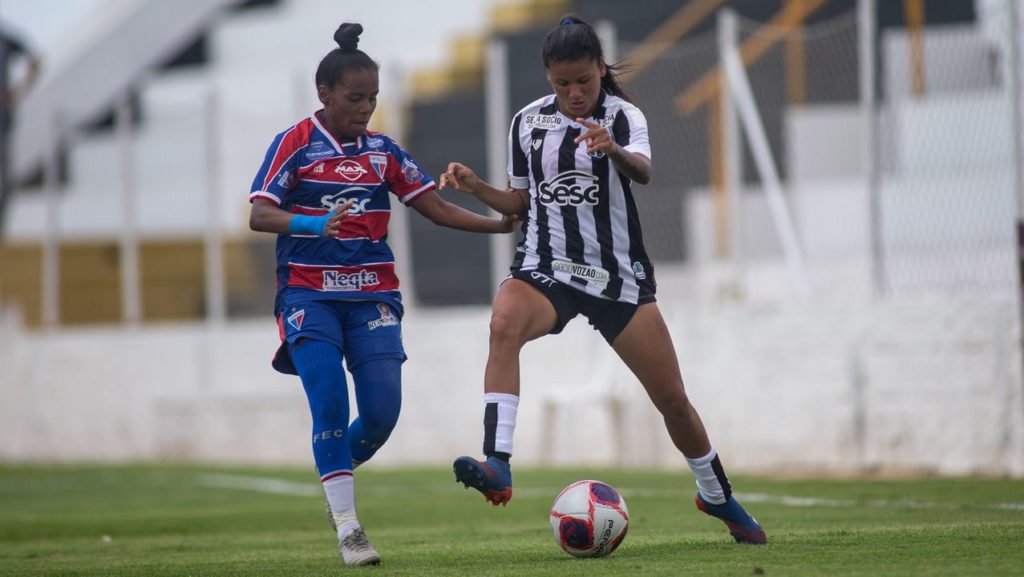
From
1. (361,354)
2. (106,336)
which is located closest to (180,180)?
(106,336)

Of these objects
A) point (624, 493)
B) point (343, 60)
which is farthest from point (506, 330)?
point (624, 493)

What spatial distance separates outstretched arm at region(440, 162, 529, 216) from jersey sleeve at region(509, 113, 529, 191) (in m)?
0.04

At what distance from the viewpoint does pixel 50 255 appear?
63.5 ft

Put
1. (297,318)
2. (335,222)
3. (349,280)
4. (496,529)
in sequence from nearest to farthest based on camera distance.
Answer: (335,222)
(297,318)
(349,280)
(496,529)

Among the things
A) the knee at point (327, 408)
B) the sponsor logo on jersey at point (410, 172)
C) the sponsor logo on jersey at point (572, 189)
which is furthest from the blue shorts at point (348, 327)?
the sponsor logo on jersey at point (572, 189)

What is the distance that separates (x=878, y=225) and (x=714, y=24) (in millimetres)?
6359

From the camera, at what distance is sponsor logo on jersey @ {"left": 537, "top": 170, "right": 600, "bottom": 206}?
20.3ft

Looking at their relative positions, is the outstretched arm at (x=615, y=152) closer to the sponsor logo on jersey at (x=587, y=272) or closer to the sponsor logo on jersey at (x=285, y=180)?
the sponsor logo on jersey at (x=587, y=272)

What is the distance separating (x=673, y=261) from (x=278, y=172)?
875 centimetres

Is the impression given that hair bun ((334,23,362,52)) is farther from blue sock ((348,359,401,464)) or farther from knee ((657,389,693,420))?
knee ((657,389,693,420))

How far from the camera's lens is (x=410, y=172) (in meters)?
6.76

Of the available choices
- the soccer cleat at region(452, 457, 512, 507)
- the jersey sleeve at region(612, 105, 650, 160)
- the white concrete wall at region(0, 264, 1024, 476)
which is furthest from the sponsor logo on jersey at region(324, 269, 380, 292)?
the white concrete wall at region(0, 264, 1024, 476)

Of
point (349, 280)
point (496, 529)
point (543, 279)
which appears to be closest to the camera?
point (543, 279)

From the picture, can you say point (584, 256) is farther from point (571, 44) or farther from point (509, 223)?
point (571, 44)
